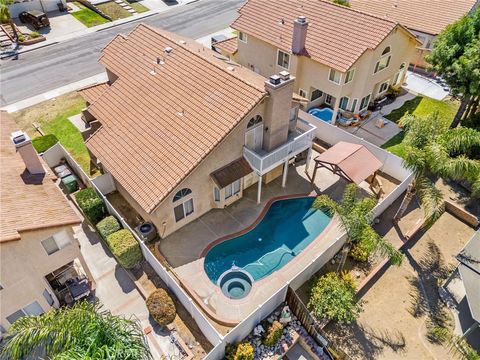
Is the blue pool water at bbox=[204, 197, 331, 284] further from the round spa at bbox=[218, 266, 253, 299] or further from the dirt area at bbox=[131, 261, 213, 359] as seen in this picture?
the dirt area at bbox=[131, 261, 213, 359]

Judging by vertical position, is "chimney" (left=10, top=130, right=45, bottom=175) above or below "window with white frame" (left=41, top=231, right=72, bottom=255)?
above

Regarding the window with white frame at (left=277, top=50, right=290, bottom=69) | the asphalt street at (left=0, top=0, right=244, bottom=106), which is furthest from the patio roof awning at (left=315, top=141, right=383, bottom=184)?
the asphalt street at (left=0, top=0, right=244, bottom=106)

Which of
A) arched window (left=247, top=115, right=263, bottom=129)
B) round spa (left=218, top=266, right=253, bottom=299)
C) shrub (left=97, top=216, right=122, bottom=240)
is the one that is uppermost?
arched window (left=247, top=115, right=263, bottom=129)

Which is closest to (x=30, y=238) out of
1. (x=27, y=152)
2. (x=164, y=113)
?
(x=27, y=152)

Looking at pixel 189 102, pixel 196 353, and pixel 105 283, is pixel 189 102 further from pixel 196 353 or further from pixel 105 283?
pixel 196 353

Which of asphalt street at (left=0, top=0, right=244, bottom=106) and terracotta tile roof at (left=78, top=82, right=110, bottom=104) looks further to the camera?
asphalt street at (left=0, top=0, right=244, bottom=106)

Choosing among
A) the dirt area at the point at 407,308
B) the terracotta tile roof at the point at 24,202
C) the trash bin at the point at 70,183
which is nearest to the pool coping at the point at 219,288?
the dirt area at the point at 407,308

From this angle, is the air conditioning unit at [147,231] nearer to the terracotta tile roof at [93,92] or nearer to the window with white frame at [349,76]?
the terracotta tile roof at [93,92]

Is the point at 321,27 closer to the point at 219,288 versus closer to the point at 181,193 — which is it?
the point at 181,193
